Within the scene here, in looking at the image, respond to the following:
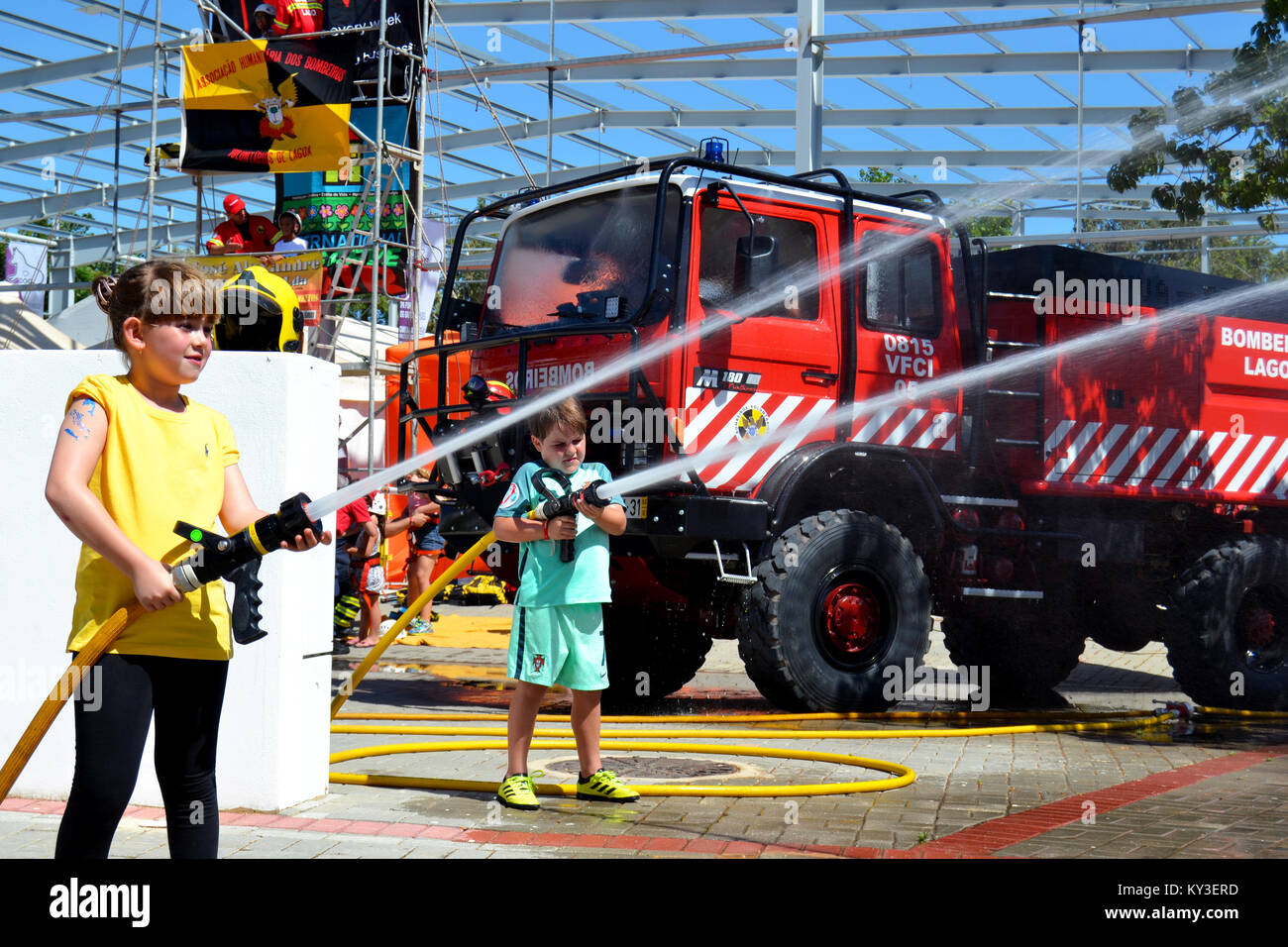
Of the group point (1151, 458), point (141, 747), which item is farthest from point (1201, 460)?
point (141, 747)

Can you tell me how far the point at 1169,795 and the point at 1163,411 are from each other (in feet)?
15.0

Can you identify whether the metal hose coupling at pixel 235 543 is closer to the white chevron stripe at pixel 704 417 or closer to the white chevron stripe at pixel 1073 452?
the white chevron stripe at pixel 704 417

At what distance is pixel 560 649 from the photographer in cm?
566

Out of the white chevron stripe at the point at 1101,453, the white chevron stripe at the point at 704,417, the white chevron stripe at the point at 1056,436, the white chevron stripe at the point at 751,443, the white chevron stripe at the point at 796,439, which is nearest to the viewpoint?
the white chevron stripe at the point at 704,417

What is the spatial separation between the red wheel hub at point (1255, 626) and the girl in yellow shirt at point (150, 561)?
828 cm

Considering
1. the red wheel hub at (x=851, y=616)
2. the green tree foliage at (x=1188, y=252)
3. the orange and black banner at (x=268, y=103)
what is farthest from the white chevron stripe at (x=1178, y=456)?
the green tree foliage at (x=1188, y=252)

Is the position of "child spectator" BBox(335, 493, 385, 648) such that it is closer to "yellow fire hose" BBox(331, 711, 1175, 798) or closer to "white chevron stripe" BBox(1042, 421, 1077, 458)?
"yellow fire hose" BBox(331, 711, 1175, 798)

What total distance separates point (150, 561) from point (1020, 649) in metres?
8.50

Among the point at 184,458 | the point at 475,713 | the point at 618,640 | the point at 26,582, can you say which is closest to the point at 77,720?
the point at 184,458

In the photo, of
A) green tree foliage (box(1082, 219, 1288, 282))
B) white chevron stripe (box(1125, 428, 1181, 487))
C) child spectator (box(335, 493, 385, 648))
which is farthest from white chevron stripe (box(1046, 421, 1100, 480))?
green tree foliage (box(1082, 219, 1288, 282))

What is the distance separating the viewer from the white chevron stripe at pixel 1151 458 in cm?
981

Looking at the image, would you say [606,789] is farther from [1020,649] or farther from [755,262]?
[1020,649]

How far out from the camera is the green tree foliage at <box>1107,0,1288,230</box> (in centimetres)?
925

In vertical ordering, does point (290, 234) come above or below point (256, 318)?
above
